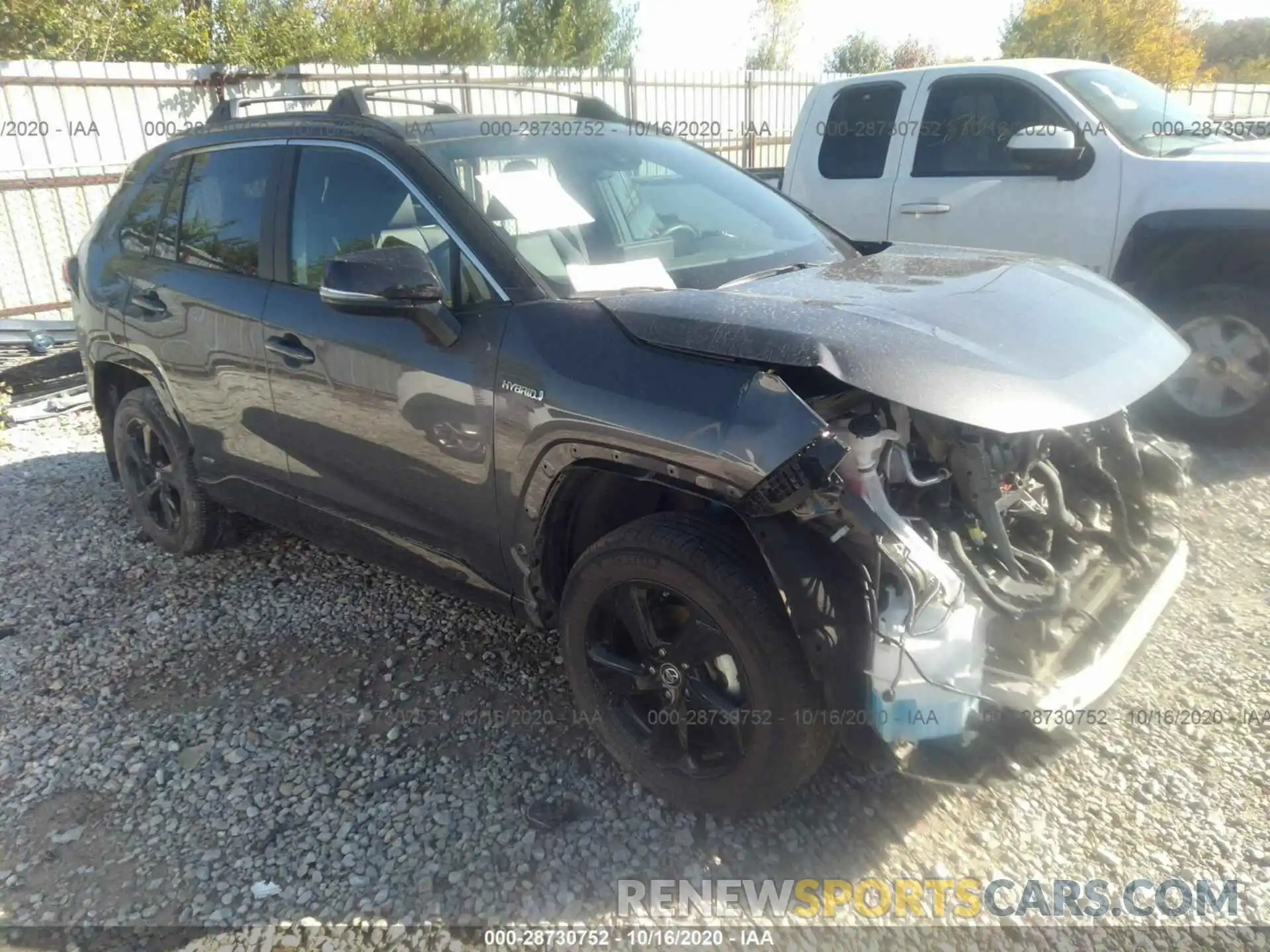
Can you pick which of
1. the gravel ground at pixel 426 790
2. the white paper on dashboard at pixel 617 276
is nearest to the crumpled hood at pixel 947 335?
the white paper on dashboard at pixel 617 276

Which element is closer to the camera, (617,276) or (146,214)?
(617,276)

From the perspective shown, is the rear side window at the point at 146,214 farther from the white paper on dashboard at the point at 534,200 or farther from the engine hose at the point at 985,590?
the engine hose at the point at 985,590

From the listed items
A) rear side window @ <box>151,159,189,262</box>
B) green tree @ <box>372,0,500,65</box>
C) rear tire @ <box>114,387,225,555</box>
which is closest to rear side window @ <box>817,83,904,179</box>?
rear side window @ <box>151,159,189,262</box>

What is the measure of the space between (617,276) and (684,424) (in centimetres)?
76

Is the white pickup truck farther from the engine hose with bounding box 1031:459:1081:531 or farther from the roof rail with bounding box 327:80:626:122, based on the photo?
the engine hose with bounding box 1031:459:1081:531

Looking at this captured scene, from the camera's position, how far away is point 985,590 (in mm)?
2428

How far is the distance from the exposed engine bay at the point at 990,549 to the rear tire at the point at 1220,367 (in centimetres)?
201

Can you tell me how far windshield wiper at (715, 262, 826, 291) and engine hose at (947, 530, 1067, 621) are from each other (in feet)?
3.38

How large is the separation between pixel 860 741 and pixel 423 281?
172 centimetres

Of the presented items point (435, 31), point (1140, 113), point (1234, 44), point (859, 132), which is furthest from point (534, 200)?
point (1234, 44)

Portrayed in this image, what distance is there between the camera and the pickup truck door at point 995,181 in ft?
17.2

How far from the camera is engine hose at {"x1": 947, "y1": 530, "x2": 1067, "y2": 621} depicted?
7.98ft

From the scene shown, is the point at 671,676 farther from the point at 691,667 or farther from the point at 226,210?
the point at 226,210

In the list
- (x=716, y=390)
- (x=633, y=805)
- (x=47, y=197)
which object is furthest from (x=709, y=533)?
(x=47, y=197)
